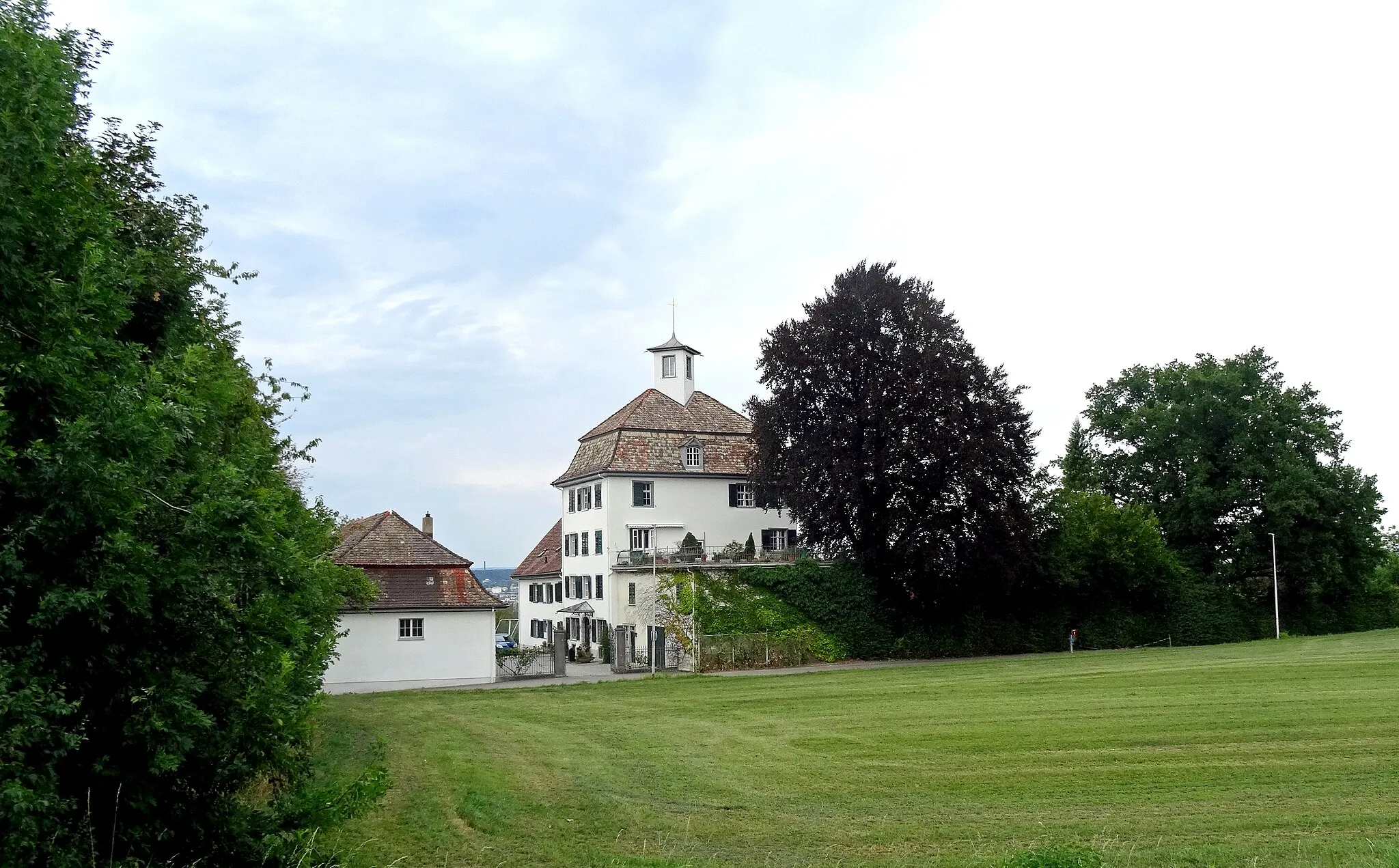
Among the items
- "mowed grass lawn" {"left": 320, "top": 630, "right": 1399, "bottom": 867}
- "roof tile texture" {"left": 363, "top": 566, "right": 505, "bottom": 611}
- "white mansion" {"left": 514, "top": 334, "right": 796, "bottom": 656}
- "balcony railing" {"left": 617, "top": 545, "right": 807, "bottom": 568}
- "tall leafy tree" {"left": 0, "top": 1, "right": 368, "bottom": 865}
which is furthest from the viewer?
"white mansion" {"left": 514, "top": 334, "right": 796, "bottom": 656}

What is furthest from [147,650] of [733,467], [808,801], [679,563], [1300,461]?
[1300,461]

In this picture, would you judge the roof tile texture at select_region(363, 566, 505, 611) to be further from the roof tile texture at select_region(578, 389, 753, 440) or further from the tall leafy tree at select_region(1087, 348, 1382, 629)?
the tall leafy tree at select_region(1087, 348, 1382, 629)

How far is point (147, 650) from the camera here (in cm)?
959

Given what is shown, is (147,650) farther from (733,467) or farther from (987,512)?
(733,467)

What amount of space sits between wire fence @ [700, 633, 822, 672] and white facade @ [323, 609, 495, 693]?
870 cm

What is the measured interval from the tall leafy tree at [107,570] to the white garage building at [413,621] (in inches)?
1305

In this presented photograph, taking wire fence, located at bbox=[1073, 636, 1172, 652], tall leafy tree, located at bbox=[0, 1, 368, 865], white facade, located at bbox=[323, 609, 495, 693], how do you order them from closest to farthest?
tall leafy tree, located at bbox=[0, 1, 368, 865], white facade, located at bbox=[323, 609, 495, 693], wire fence, located at bbox=[1073, 636, 1172, 652]

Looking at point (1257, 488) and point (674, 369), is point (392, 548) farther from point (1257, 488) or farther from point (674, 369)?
point (1257, 488)

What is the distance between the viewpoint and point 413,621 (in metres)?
43.8

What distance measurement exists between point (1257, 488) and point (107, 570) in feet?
217

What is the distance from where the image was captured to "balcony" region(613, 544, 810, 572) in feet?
165

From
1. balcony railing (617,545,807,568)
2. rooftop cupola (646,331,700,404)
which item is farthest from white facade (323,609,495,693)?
rooftop cupola (646,331,700,404)

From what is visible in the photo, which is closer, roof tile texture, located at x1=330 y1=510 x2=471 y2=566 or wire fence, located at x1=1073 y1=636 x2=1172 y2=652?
roof tile texture, located at x1=330 y1=510 x2=471 y2=566

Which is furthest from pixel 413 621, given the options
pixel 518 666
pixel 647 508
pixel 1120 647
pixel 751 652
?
pixel 1120 647
